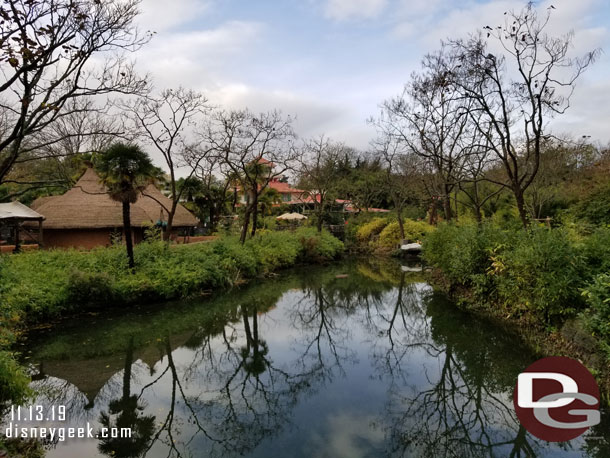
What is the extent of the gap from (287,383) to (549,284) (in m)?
5.12

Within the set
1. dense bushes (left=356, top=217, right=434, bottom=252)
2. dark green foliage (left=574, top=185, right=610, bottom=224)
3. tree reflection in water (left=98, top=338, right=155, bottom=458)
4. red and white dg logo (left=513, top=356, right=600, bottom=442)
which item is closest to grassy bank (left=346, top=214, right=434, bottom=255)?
dense bushes (left=356, top=217, right=434, bottom=252)

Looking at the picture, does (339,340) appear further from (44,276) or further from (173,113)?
(173,113)

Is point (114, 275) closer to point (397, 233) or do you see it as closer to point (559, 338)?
point (559, 338)

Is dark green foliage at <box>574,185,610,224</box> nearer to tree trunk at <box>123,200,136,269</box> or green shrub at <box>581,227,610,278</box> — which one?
green shrub at <box>581,227,610,278</box>

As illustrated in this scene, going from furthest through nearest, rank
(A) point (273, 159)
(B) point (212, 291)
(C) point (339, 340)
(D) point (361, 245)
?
(D) point (361, 245)
(A) point (273, 159)
(B) point (212, 291)
(C) point (339, 340)

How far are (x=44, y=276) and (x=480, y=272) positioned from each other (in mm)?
12094

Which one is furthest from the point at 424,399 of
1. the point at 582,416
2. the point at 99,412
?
the point at 99,412

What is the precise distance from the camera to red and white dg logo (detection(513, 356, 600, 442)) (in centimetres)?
538

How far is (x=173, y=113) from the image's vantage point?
1866 centimetres

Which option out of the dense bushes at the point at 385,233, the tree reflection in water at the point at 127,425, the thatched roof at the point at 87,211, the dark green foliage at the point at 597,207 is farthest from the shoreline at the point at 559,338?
the dense bushes at the point at 385,233

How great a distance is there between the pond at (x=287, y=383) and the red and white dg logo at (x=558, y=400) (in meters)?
0.16

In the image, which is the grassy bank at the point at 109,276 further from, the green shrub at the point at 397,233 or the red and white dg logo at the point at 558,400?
the green shrub at the point at 397,233

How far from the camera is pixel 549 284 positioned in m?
7.66

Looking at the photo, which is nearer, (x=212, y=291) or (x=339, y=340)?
(x=339, y=340)
